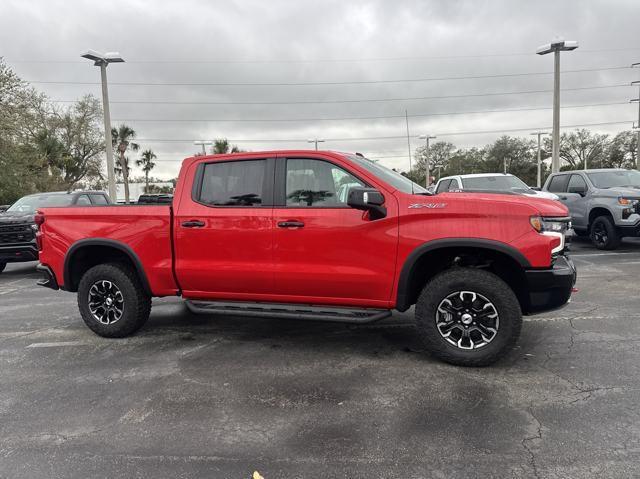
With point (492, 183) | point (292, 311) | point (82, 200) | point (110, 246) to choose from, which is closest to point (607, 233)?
point (492, 183)

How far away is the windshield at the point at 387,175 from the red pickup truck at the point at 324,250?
2 centimetres

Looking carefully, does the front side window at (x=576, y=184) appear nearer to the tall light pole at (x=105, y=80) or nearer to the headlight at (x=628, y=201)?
the headlight at (x=628, y=201)

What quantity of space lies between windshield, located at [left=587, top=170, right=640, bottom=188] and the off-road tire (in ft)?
2.87

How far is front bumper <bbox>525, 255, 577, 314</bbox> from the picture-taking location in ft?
12.6

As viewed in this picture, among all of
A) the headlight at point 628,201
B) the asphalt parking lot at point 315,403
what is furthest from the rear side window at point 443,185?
the asphalt parking lot at point 315,403

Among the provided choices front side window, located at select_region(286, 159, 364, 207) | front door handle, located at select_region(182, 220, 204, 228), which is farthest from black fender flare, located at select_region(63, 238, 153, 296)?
front side window, located at select_region(286, 159, 364, 207)

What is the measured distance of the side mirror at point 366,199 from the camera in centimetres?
390

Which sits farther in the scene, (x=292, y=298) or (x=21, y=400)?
(x=292, y=298)

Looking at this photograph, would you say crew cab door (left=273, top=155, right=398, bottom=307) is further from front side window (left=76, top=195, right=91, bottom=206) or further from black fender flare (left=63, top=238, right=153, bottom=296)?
front side window (left=76, top=195, right=91, bottom=206)

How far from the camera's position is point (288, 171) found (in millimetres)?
4520

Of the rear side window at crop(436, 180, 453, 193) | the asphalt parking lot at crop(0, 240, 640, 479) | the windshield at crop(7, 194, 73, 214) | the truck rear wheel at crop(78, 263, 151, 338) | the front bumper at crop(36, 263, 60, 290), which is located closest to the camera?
the asphalt parking lot at crop(0, 240, 640, 479)

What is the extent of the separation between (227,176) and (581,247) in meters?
10.1

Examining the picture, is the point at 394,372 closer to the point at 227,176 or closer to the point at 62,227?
the point at 227,176

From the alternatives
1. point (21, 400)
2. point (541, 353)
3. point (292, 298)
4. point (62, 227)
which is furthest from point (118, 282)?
point (541, 353)
